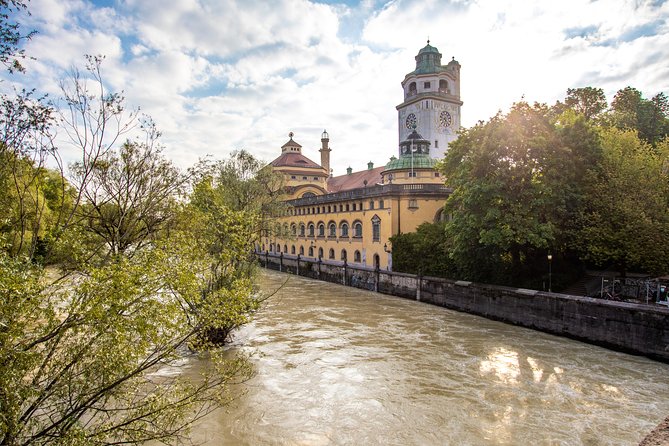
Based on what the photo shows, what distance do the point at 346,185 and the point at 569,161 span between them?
119ft

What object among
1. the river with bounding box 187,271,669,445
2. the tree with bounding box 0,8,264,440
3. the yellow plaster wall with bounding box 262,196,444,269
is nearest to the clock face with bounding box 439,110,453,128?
the yellow plaster wall with bounding box 262,196,444,269

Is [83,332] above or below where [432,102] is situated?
below

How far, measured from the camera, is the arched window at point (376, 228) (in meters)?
34.2

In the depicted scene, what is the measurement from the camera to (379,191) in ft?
111

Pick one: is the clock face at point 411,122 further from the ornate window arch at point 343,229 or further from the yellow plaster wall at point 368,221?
the ornate window arch at point 343,229

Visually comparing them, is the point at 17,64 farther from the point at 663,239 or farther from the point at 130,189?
the point at 663,239

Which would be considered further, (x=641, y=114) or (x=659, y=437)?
(x=641, y=114)

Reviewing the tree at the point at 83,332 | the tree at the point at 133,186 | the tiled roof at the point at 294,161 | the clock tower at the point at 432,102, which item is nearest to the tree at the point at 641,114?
the clock tower at the point at 432,102

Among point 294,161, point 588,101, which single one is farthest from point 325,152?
point 588,101

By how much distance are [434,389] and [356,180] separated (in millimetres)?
41612

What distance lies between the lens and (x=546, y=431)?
10.1 m

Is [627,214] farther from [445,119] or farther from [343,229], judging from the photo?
[445,119]

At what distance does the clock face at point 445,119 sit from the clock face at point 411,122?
3.00 metres

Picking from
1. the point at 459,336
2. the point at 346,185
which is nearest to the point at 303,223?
the point at 346,185
